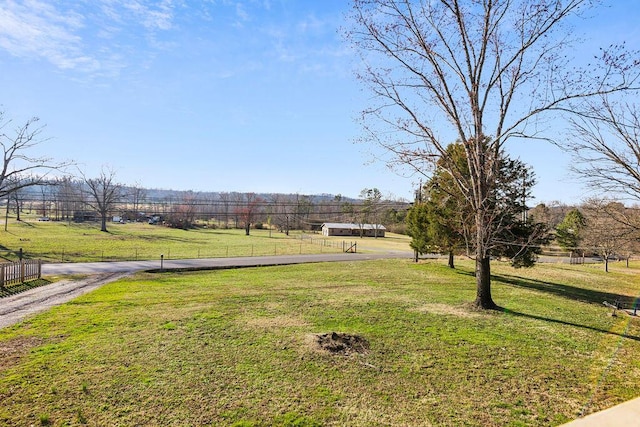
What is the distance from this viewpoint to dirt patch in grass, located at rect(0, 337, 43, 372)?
687 cm

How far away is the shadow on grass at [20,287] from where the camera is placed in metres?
14.0

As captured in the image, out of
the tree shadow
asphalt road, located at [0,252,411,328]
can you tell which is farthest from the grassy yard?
the tree shadow

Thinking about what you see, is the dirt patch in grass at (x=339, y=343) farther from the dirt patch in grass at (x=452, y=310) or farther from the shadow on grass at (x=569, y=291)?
the shadow on grass at (x=569, y=291)

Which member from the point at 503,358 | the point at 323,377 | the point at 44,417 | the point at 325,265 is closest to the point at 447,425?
the point at 323,377

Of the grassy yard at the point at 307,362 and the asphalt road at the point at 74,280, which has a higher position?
the grassy yard at the point at 307,362

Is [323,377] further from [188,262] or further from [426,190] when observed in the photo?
[188,262]

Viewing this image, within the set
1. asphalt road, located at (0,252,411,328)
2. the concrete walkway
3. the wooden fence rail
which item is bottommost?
asphalt road, located at (0,252,411,328)

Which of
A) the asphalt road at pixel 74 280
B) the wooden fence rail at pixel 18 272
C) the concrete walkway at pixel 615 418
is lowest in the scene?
the asphalt road at pixel 74 280

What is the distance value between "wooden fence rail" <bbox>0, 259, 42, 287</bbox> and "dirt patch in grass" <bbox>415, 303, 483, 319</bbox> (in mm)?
Answer: 16528

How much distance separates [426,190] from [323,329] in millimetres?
15740

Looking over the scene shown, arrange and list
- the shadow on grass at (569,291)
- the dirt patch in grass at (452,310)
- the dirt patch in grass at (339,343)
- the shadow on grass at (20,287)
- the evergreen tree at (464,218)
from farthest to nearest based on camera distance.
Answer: the evergreen tree at (464,218)
the shadow on grass at (569,291)
the shadow on grass at (20,287)
the dirt patch in grass at (452,310)
the dirt patch in grass at (339,343)

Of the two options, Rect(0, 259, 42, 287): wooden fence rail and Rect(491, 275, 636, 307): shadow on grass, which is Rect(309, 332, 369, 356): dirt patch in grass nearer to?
Rect(491, 275, 636, 307): shadow on grass

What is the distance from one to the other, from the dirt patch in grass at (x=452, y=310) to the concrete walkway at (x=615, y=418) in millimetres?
8277

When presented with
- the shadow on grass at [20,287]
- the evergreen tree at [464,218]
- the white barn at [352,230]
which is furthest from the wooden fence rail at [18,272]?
the white barn at [352,230]
